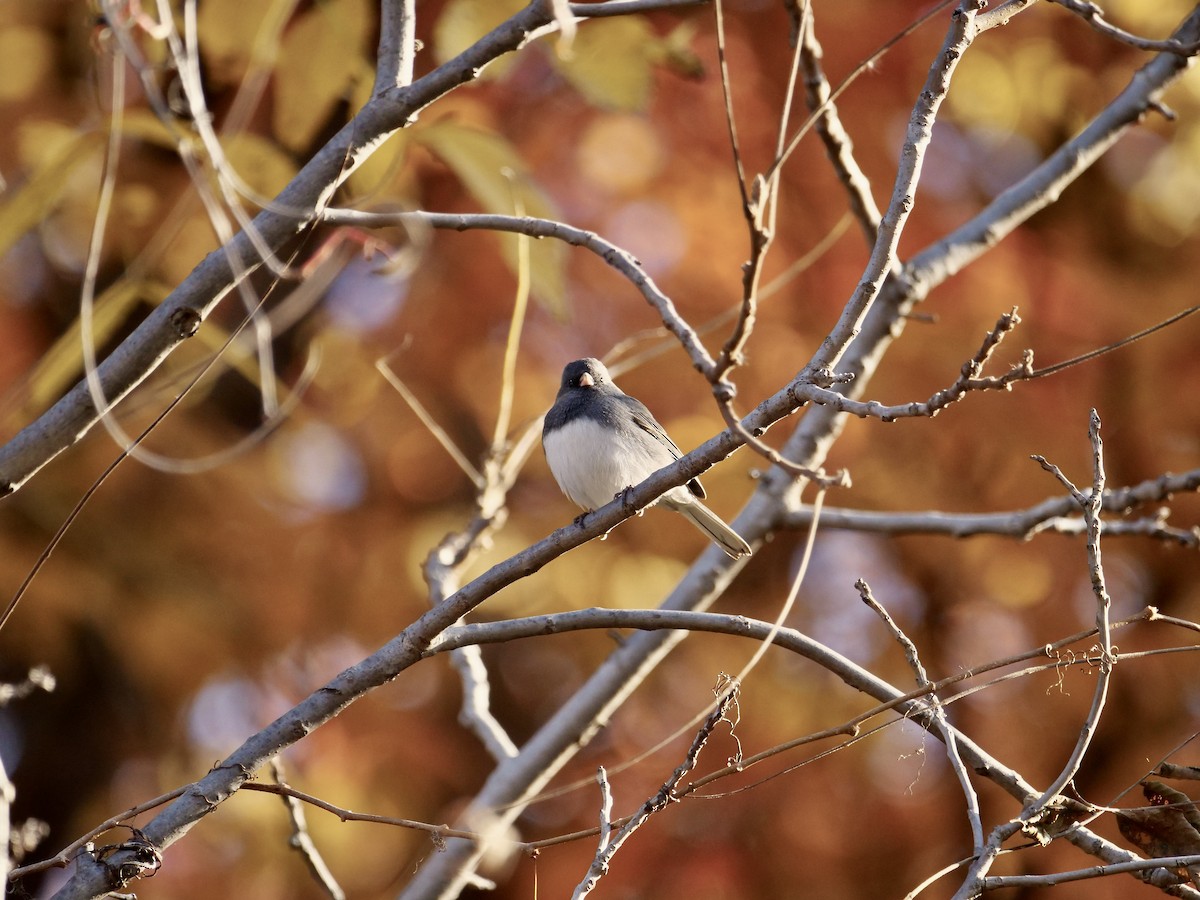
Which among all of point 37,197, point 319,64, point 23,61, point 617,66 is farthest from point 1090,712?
point 23,61

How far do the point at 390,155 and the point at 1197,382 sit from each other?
10.2 ft

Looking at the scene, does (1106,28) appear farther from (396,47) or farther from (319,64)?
(319,64)

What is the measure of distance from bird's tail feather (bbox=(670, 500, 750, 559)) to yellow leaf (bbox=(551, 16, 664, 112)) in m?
1.13

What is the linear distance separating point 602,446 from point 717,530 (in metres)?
0.54

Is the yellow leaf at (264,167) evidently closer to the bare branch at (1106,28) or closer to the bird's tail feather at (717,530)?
the bird's tail feather at (717,530)

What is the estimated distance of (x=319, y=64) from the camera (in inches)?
97.9

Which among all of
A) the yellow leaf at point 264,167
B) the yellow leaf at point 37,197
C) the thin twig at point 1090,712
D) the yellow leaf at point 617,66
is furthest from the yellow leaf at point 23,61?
the thin twig at point 1090,712

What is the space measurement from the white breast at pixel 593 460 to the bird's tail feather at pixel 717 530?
3.1 inches

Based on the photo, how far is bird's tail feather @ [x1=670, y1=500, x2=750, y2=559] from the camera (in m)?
2.74

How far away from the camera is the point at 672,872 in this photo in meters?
3.85

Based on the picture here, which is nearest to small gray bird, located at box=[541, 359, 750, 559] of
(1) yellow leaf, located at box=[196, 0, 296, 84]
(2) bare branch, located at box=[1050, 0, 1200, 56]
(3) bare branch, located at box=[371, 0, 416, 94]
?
(1) yellow leaf, located at box=[196, 0, 296, 84]

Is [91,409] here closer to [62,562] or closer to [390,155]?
[390,155]

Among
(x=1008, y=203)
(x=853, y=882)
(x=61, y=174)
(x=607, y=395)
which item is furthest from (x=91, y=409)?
(x=853, y=882)

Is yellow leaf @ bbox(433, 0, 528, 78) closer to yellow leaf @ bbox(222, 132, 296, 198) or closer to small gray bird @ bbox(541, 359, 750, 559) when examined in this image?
yellow leaf @ bbox(222, 132, 296, 198)
